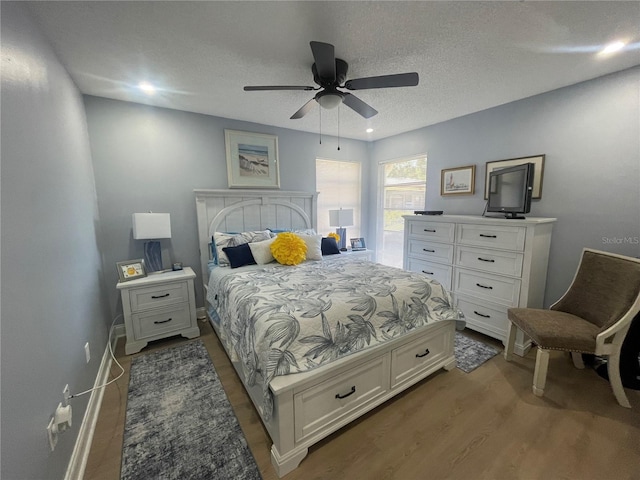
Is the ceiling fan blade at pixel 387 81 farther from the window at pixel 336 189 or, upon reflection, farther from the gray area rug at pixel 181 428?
the gray area rug at pixel 181 428

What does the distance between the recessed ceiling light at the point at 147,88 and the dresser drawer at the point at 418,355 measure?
314 centimetres

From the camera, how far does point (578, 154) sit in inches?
93.7

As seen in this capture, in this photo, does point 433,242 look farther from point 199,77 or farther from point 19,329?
point 19,329

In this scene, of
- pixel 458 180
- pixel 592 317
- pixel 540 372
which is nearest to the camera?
pixel 540 372

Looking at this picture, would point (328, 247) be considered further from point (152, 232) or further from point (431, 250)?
point (152, 232)

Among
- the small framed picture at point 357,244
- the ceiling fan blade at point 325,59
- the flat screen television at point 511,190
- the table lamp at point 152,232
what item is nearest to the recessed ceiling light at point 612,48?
the flat screen television at point 511,190

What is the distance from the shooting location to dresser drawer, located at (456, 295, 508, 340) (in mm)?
2539

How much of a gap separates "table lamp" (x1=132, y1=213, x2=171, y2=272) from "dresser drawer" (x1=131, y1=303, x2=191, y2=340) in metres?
0.53

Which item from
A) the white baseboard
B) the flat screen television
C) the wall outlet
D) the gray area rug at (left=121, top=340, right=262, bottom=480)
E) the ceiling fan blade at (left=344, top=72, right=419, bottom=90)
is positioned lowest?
the gray area rug at (left=121, top=340, right=262, bottom=480)

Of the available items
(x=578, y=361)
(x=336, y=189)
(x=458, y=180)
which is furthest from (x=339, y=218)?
(x=578, y=361)

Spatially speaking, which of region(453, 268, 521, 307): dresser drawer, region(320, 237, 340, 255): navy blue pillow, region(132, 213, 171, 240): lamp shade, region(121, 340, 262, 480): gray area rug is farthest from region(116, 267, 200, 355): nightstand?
region(453, 268, 521, 307): dresser drawer

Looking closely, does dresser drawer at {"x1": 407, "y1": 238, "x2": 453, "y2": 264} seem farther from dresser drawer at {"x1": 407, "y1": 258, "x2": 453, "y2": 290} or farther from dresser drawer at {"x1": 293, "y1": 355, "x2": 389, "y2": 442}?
dresser drawer at {"x1": 293, "y1": 355, "x2": 389, "y2": 442}

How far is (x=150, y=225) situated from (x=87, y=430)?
174cm

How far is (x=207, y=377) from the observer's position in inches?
84.0
